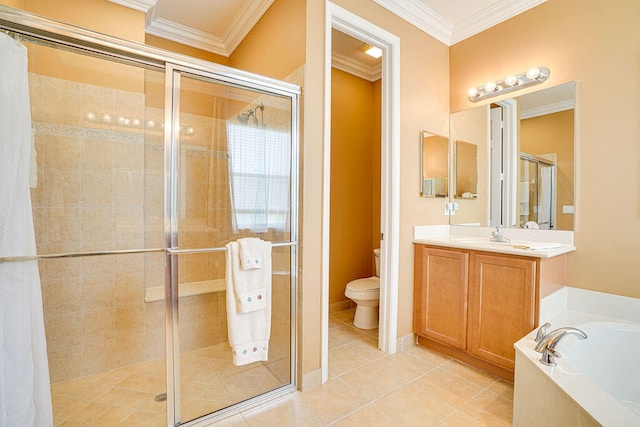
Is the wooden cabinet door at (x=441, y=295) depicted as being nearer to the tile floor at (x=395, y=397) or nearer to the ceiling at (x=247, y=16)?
the tile floor at (x=395, y=397)

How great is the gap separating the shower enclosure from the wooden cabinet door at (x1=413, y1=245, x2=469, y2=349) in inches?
46.3

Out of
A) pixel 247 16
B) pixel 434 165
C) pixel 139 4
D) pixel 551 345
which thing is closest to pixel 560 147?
pixel 434 165

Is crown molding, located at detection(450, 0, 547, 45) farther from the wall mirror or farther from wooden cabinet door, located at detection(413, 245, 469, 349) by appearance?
wooden cabinet door, located at detection(413, 245, 469, 349)

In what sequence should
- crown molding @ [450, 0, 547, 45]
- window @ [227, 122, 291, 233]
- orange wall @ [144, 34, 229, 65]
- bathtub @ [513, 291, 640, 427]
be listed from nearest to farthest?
1. bathtub @ [513, 291, 640, 427]
2. window @ [227, 122, 291, 233]
3. crown molding @ [450, 0, 547, 45]
4. orange wall @ [144, 34, 229, 65]

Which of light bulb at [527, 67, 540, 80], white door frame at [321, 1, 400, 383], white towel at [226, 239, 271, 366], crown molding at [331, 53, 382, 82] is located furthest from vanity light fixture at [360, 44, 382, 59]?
white towel at [226, 239, 271, 366]

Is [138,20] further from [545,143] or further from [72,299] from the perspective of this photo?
[545,143]

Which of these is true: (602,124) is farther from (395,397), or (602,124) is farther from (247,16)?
(247,16)

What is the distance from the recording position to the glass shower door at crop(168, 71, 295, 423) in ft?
5.69

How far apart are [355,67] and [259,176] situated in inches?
87.6

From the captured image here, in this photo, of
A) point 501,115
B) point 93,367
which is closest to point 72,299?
point 93,367

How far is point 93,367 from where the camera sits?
2.01 meters

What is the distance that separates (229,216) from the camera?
1.84 m

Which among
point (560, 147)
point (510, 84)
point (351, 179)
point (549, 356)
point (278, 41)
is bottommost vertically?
point (549, 356)

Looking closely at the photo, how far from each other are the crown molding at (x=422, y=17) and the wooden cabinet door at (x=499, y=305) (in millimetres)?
2012
